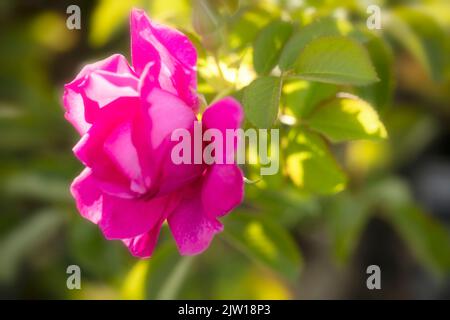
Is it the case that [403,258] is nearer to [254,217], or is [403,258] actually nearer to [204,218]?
[254,217]

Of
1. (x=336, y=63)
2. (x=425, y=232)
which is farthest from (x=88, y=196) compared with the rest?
(x=425, y=232)

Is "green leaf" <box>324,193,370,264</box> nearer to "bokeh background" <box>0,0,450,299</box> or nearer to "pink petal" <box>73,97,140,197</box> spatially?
"bokeh background" <box>0,0,450,299</box>

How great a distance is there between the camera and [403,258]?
6.23 ft

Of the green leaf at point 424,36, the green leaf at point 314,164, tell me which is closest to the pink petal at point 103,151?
the green leaf at point 314,164

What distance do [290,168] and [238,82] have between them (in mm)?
108

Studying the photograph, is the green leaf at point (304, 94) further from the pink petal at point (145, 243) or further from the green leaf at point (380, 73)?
the pink petal at point (145, 243)

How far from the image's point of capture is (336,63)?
2.41ft

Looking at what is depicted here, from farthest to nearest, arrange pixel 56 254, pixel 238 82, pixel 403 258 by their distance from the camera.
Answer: pixel 403 258 < pixel 56 254 < pixel 238 82

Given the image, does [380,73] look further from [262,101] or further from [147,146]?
[147,146]

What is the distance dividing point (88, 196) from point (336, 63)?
0.25 meters

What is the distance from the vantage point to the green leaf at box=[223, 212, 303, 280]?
100 centimetres

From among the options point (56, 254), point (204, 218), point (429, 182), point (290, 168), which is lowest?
point (204, 218)
